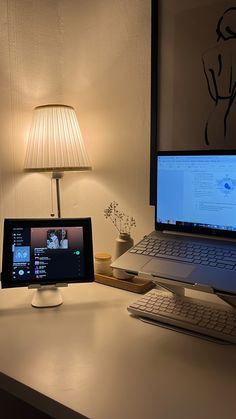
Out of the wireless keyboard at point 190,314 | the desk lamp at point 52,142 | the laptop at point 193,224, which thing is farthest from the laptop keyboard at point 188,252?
the desk lamp at point 52,142

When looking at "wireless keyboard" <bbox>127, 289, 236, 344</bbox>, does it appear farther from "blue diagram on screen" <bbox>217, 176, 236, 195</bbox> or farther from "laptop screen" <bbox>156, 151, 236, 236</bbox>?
"blue diagram on screen" <bbox>217, 176, 236, 195</bbox>

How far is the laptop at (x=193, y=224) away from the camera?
3.39ft

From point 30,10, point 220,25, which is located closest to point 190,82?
point 220,25

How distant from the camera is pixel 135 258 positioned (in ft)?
3.78

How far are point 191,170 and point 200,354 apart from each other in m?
0.52

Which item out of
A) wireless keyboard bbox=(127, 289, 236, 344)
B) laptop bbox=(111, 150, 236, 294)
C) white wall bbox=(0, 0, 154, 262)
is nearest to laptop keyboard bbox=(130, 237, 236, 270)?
laptop bbox=(111, 150, 236, 294)

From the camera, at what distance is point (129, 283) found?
1309 mm

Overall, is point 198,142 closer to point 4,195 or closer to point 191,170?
point 191,170

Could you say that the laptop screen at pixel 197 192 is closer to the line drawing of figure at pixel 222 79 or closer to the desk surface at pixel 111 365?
the line drawing of figure at pixel 222 79

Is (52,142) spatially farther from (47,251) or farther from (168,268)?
(168,268)

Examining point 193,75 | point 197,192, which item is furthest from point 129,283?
point 193,75

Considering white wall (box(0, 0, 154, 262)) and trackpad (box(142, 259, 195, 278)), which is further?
white wall (box(0, 0, 154, 262))

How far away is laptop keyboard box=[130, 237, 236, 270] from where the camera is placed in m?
1.05

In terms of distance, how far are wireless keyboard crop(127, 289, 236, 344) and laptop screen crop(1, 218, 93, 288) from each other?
0.69 feet
